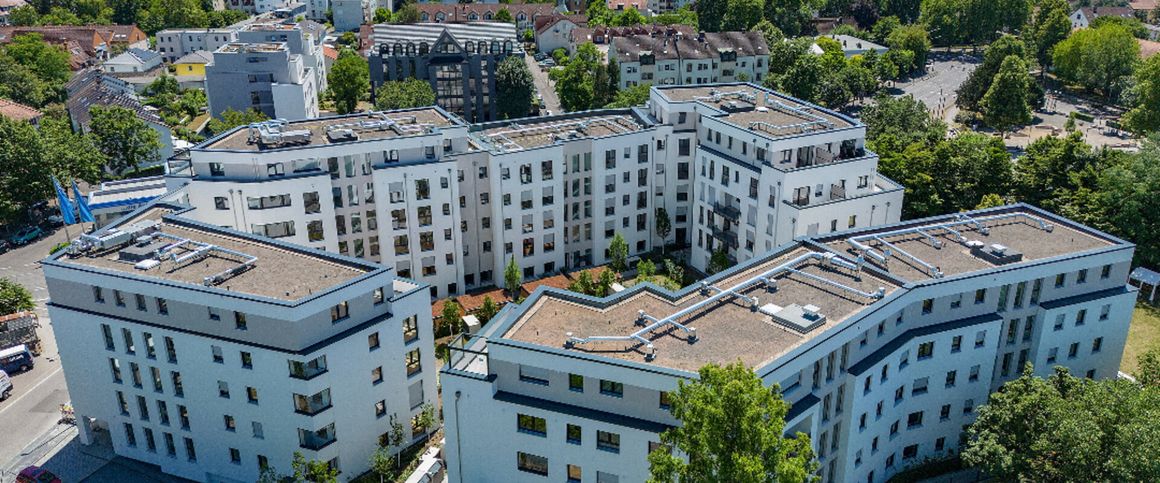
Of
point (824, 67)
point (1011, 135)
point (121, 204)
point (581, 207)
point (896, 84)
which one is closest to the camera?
point (121, 204)

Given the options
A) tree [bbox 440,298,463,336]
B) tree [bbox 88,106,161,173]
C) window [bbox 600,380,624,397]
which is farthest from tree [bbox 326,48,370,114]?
window [bbox 600,380,624,397]

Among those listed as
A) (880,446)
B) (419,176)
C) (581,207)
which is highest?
(419,176)

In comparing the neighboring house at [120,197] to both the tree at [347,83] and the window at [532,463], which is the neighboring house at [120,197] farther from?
the tree at [347,83]

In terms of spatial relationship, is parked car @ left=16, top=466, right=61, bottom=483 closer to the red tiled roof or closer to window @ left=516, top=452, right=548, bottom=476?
window @ left=516, top=452, right=548, bottom=476

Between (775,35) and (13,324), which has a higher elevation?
(775,35)

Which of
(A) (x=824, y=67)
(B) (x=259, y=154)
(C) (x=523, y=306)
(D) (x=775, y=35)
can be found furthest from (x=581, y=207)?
(D) (x=775, y=35)

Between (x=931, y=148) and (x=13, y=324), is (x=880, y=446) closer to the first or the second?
(x=931, y=148)
